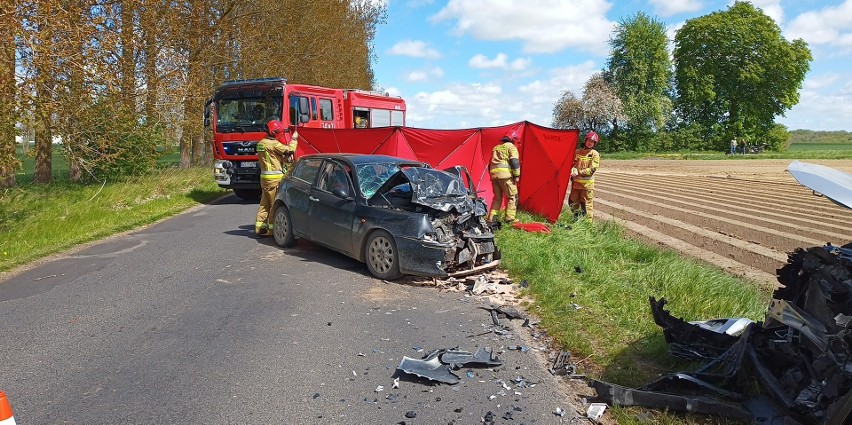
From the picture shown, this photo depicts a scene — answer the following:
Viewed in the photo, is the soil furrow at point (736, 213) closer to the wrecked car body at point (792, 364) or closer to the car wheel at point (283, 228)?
the wrecked car body at point (792, 364)

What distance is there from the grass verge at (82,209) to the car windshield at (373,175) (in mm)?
4772

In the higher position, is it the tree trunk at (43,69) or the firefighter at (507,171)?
the tree trunk at (43,69)

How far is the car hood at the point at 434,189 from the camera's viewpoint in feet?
26.3

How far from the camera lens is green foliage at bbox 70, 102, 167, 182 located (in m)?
14.9

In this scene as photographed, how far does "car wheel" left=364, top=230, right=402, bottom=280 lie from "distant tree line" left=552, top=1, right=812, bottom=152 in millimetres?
56713

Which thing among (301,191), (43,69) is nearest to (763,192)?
Answer: (301,191)

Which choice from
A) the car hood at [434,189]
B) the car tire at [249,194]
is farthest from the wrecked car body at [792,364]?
the car tire at [249,194]

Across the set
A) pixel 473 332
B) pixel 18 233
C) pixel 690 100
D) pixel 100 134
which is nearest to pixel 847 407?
pixel 473 332

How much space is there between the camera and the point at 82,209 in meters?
13.8

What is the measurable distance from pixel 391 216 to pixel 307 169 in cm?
231

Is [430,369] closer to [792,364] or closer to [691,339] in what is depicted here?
[691,339]

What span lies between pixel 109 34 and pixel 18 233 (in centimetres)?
416

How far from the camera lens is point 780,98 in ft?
210

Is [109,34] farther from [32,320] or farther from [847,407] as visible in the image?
[847,407]
